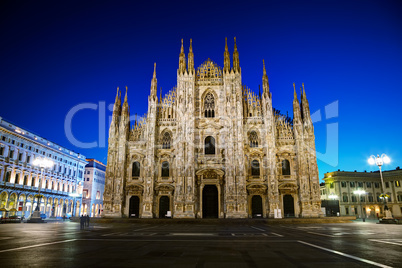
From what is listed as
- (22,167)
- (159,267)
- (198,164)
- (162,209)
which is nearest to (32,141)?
(22,167)

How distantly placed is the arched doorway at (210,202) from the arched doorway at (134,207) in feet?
29.4

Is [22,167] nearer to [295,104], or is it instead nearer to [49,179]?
[49,179]

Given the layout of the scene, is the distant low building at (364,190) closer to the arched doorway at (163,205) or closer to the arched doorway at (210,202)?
the arched doorway at (210,202)

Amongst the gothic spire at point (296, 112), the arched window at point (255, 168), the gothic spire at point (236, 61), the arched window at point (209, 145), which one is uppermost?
the gothic spire at point (236, 61)

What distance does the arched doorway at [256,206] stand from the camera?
36188 millimetres

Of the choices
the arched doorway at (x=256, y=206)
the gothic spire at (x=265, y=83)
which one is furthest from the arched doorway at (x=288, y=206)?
the gothic spire at (x=265, y=83)

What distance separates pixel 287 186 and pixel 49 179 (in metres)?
47.1

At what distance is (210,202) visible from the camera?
122 feet

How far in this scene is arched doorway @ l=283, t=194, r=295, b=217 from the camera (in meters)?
36.6

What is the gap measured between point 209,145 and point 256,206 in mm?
10321

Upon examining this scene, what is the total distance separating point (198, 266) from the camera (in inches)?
253

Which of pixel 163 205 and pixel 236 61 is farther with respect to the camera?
pixel 236 61

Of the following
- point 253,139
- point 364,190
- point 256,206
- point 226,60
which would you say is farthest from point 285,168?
point 364,190

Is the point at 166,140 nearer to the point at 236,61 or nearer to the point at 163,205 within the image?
the point at 163,205
